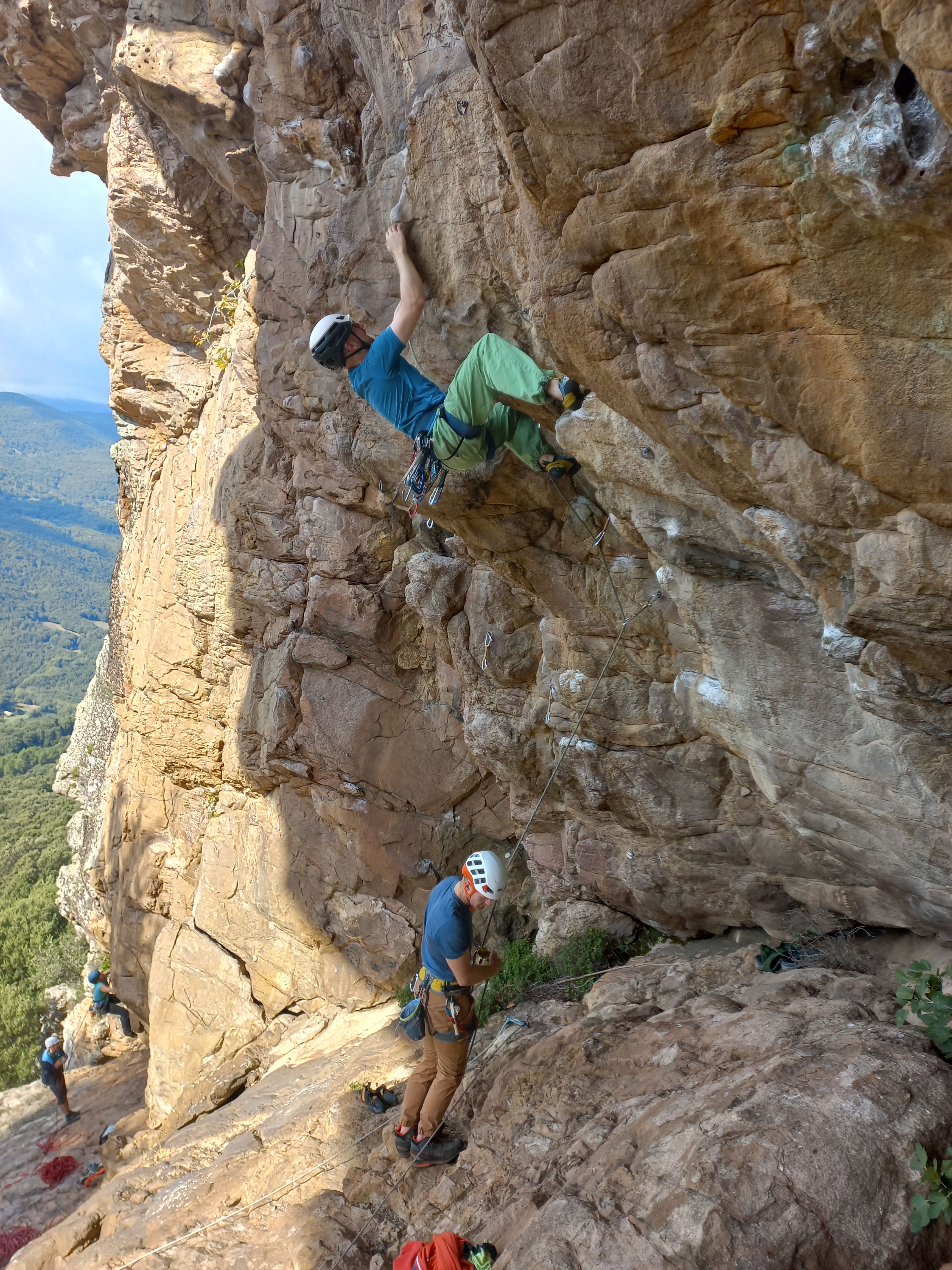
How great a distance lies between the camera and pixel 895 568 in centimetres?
272

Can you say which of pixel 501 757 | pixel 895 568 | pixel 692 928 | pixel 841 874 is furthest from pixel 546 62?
pixel 692 928

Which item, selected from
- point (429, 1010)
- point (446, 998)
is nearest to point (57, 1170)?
point (429, 1010)

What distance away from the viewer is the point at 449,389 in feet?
13.9

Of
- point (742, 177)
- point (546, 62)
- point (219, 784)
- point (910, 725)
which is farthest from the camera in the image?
point (219, 784)

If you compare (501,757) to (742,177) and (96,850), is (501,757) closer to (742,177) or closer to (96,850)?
(742,177)

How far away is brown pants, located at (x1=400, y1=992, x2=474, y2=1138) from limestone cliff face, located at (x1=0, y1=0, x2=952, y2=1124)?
6.93 ft

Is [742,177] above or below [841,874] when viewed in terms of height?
above

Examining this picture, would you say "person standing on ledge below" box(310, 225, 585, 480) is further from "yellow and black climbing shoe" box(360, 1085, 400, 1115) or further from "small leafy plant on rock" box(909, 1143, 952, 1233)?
"yellow and black climbing shoe" box(360, 1085, 400, 1115)

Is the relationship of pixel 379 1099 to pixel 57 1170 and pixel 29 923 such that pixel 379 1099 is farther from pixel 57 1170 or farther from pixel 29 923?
pixel 29 923

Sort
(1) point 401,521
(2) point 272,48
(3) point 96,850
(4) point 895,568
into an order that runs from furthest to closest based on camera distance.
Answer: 1. (3) point 96,850
2. (1) point 401,521
3. (2) point 272,48
4. (4) point 895,568

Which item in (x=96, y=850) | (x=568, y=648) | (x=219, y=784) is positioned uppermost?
(x=568, y=648)

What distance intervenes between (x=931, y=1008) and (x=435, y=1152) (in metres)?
3.04

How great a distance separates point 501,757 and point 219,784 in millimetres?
5875

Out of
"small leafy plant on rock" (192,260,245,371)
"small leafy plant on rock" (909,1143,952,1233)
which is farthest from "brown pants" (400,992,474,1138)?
"small leafy plant on rock" (192,260,245,371)
